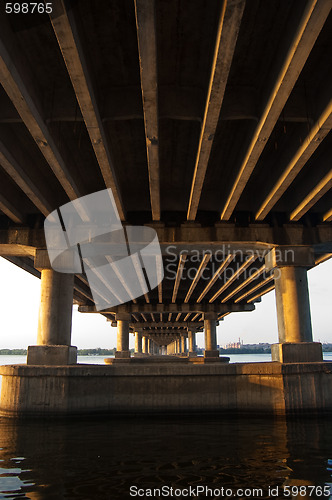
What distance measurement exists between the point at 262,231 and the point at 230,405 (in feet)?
22.8

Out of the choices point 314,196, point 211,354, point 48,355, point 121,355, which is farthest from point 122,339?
point 314,196

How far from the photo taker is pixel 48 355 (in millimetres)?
14445

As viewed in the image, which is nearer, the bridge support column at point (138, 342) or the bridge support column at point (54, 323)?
the bridge support column at point (54, 323)

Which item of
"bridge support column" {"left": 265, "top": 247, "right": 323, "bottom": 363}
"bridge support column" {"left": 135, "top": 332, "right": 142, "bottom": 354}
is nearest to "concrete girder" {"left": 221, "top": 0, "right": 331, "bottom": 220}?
"bridge support column" {"left": 265, "top": 247, "right": 323, "bottom": 363}

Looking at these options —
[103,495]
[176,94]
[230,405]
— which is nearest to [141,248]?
[230,405]

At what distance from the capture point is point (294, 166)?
10.7m

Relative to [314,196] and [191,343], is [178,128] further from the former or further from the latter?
[191,343]

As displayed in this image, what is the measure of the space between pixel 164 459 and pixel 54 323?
8.28 meters

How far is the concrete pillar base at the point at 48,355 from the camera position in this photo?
14367 millimetres

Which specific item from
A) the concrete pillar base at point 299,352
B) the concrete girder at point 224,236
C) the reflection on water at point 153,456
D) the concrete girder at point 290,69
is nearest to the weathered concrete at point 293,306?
the concrete pillar base at point 299,352

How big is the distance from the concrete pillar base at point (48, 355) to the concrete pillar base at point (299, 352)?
8421 millimetres

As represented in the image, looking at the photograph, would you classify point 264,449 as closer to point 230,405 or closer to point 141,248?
point 230,405

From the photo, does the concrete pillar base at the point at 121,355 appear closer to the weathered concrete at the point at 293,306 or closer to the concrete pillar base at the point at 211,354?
the concrete pillar base at the point at 211,354

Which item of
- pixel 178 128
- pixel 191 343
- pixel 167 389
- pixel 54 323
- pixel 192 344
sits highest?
pixel 178 128
